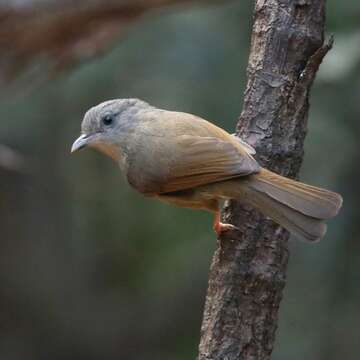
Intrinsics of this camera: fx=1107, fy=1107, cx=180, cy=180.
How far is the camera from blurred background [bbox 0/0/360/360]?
6.06 m

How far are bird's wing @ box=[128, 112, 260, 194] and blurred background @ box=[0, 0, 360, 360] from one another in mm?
1518

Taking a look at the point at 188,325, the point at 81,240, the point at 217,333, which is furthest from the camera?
the point at 81,240

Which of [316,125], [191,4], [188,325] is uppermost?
[191,4]

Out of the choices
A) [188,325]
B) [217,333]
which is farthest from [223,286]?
[188,325]

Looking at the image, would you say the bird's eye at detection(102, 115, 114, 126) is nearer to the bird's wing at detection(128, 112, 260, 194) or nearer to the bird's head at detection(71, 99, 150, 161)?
the bird's head at detection(71, 99, 150, 161)

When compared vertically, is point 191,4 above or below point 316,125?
above

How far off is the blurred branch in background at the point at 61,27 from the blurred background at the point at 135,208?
0.01 metres

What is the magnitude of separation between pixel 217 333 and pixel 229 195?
57 centimetres

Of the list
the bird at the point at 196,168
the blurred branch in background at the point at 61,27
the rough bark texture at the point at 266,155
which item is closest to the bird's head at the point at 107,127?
the bird at the point at 196,168

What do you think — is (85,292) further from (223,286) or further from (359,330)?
(223,286)

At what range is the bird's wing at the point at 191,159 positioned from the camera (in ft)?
13.8

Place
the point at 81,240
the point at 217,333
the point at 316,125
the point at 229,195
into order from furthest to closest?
the point at 81,240
the point at 316,125
the point at 229,195
the point at 217,333

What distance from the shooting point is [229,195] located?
4.24m

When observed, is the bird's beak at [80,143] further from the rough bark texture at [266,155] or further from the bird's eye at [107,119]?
the rough bark texture at [266,155]
